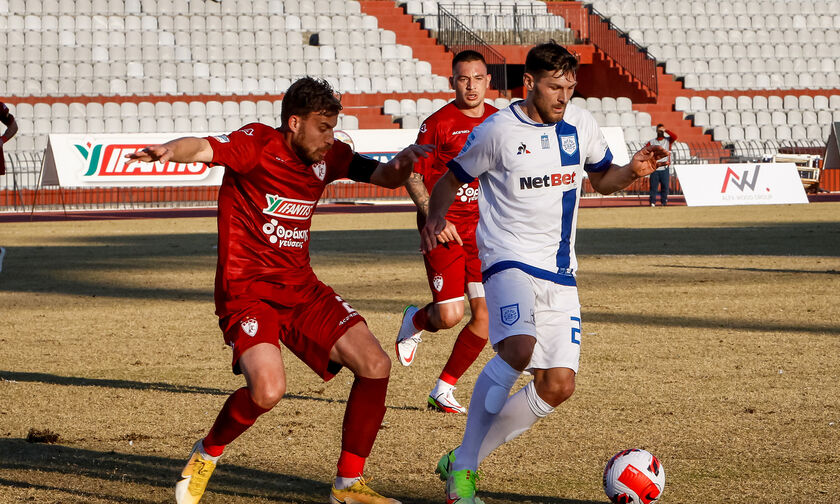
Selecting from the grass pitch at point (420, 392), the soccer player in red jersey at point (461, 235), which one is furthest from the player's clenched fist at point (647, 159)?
the soccer player in red jersey at point (461, 235)

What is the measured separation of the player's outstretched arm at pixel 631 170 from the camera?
4.95 metres

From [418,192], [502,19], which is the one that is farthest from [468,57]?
[502,19]

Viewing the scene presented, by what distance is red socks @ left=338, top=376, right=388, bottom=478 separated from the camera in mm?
4633

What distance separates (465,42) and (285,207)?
31.2m

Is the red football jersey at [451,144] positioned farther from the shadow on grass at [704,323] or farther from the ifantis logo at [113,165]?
the ifantis logo at [113,165]

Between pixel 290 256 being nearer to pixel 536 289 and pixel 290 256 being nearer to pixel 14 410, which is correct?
pixel 536 289

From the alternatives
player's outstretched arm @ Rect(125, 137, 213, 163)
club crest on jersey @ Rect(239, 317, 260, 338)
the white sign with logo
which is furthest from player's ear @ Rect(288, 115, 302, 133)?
the white sign with logo

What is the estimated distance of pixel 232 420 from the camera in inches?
180

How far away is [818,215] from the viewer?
73.3ft

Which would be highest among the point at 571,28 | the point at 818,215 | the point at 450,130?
the point at 571,28

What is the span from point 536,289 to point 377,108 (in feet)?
89.7

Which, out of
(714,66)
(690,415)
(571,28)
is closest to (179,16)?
(571,28)

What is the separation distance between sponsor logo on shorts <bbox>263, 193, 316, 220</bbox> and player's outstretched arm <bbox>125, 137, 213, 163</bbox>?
35 cm

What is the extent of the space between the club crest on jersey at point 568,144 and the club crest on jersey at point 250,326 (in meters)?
1.54
